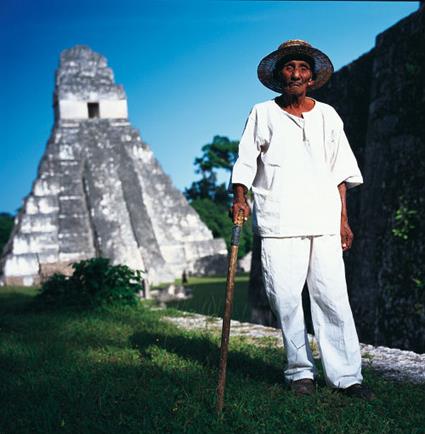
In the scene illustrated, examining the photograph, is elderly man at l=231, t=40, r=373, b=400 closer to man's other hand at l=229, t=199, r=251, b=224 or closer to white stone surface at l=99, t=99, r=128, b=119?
man's other hand at l=229, t=199, r=251, b=224

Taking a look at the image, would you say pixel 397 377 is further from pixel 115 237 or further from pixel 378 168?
pixel 115 237

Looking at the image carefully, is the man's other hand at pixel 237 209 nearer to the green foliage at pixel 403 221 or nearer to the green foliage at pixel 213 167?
the green foliage at pixel 403 221

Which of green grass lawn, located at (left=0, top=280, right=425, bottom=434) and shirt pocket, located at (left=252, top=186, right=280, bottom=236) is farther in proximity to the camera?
shirt pocket, located at (left=252, top=186, right=280, bottom=236)

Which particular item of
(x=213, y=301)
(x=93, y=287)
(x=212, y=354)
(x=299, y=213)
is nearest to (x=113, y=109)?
(x=213, y=301)

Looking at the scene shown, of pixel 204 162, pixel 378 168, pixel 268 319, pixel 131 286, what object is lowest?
pixel 268 319

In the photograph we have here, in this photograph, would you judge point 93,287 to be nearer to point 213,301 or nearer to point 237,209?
point 213,301

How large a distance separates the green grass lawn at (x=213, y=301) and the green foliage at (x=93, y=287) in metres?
0.72

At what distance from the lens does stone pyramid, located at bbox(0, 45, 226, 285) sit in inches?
626

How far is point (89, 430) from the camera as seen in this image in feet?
8.61

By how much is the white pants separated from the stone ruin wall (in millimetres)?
1886

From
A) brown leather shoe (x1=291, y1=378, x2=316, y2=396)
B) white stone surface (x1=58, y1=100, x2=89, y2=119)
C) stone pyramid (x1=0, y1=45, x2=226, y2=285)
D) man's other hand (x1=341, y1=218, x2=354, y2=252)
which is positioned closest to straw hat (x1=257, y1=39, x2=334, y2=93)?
man's other hand (x1=341, y1=218, x2=354, y2=252)

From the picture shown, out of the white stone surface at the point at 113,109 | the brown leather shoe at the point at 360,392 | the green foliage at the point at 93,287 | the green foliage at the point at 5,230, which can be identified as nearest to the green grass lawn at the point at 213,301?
the green foliage at the point at 93,287

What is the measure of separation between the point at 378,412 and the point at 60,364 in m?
2.18

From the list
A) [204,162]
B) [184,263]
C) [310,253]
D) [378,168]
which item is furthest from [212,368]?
[204,162]
